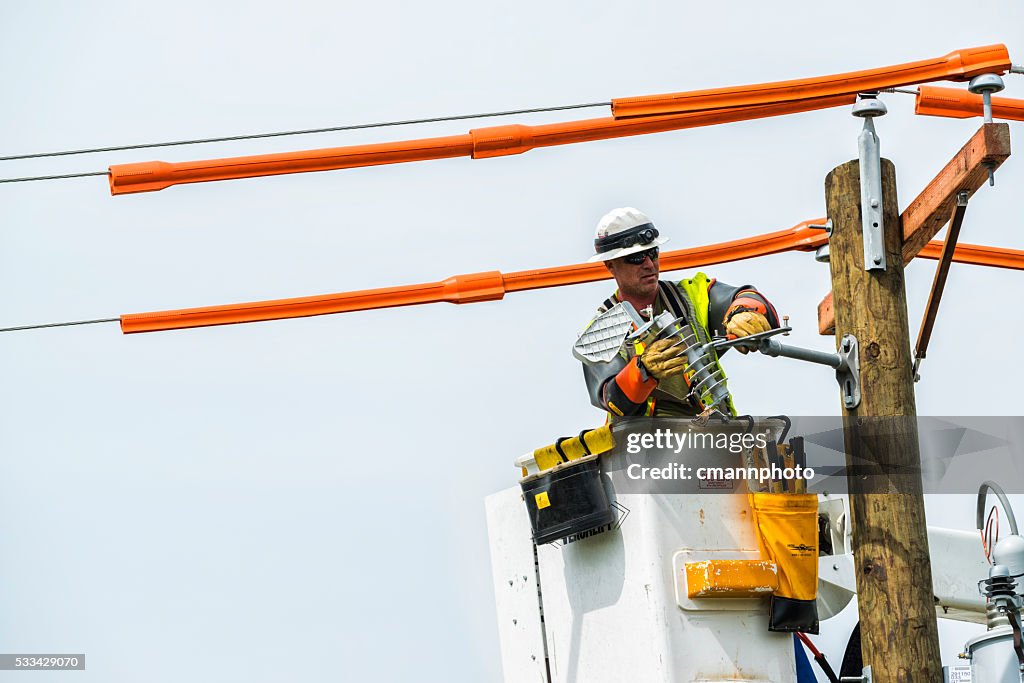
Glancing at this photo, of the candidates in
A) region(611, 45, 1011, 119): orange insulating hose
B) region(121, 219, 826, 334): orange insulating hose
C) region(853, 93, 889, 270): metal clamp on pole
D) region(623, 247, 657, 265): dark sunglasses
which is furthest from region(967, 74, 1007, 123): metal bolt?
region(121, 219, 826, 334): orange insulating hose

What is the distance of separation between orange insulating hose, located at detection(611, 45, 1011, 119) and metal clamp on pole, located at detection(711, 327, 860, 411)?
1287mm

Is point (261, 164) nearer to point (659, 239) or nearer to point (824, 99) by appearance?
point (659, 239)

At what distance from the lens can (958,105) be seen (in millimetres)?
8461

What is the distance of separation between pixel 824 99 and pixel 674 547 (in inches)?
89.0

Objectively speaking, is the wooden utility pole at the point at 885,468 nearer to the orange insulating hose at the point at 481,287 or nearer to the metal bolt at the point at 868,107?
the metal bolt at the point at 868,107

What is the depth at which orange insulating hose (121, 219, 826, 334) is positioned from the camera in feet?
32.7

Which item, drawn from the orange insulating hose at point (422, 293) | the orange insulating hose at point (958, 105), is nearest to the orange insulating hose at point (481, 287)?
the orange insulating hose at point (422, 293)

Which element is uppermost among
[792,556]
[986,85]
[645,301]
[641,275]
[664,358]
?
[986,85]

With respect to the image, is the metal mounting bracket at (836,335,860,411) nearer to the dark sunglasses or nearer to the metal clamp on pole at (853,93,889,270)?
the metal clamp on pole at (853,93,889,270)

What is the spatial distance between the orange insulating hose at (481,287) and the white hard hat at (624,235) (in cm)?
178

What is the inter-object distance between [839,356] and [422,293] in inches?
125

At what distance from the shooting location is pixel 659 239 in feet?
26.0

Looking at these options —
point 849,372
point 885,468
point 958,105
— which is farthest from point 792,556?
point 958,105

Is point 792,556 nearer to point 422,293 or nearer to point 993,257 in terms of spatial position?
point 422,293
